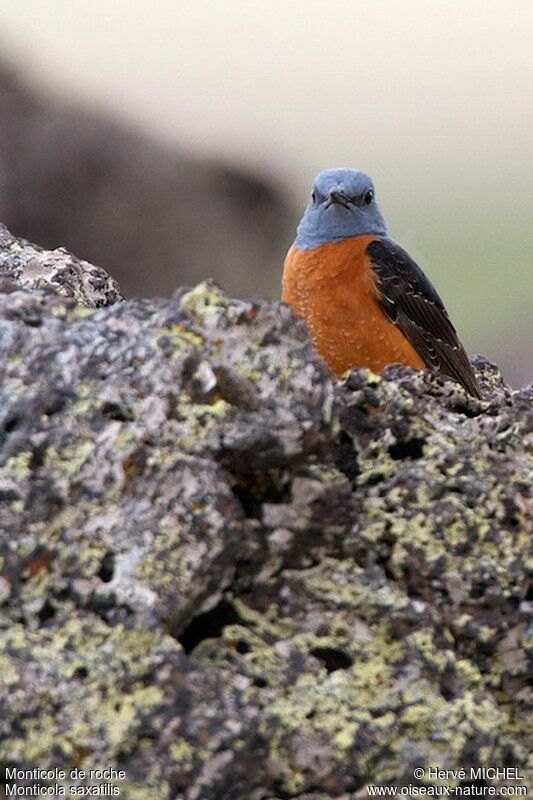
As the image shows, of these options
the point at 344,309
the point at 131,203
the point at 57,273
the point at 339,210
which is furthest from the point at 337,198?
the point at 131,203

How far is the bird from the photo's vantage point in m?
6.87

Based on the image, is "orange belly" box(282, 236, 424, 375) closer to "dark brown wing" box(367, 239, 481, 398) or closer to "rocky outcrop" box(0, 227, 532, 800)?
"dark brown wing" box(367, 239, 481, 398)

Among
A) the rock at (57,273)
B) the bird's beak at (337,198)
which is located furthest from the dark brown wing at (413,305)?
the rock at (57,273)

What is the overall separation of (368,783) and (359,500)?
753 millimetres

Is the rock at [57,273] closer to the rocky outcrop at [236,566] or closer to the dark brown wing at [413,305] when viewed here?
the rocky outcrop at [236,566]

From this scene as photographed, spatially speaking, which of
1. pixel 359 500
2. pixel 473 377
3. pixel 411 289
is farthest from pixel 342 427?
pixel 411 289

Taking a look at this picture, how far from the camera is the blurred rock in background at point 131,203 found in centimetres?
1378

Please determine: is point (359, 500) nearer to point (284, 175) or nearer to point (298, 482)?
point (298, 482)

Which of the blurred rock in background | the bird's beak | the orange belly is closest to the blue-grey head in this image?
the bird's beak

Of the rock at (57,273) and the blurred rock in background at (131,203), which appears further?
the blurred rock in background at (131,203)

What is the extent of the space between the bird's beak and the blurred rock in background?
5.84 metres

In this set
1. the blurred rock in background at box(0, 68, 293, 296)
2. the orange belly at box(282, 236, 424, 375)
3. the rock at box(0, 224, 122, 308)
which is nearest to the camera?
the rock at box(0, 224, 122, 308)

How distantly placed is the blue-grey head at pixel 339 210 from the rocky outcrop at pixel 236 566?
4.13m

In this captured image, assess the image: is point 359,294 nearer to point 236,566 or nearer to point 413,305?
point 413,305
